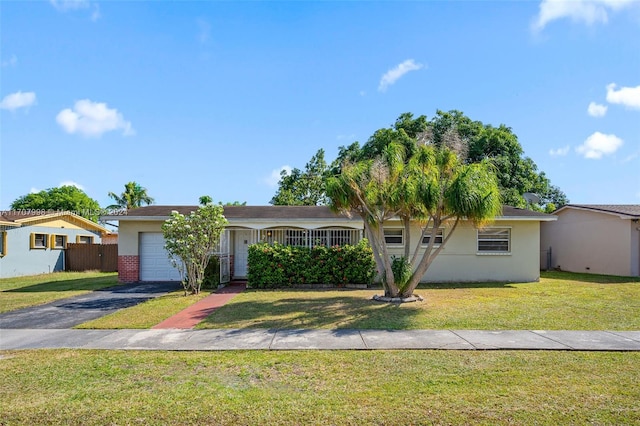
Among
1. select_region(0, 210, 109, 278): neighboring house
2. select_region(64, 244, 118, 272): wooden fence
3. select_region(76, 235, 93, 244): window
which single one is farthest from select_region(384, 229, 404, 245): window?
select_region(76, 235, 93, 244): window

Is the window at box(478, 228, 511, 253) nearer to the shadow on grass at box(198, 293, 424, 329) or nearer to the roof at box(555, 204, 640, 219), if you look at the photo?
the roof at box(555, 204, 640, 219)

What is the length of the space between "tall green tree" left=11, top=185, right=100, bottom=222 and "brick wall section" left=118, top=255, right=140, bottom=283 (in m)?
35.8

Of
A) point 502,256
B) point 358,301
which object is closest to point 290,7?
point 358,301

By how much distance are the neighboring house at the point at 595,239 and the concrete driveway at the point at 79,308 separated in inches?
777

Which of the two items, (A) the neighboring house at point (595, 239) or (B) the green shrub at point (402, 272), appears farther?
(A) the neighboring house at point (595, 239)

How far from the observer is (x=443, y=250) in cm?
1616

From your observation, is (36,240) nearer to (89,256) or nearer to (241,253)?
(89,256)

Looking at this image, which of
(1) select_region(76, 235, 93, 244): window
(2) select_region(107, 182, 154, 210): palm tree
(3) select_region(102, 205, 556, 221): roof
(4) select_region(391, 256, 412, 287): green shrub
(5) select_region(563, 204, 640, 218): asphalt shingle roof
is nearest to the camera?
(4) select_region(391, 256, 412, 287): green shrub

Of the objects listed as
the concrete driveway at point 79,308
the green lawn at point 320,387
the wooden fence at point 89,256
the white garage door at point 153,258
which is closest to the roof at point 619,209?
the green lawn at point 320,387

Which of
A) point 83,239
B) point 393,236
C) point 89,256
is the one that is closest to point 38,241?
point 89,256

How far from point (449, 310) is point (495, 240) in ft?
26.1

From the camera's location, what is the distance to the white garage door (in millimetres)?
16703

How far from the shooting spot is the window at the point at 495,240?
54.0 feet

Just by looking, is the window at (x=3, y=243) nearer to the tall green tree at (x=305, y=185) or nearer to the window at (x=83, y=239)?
the window at (x=83, y=239)
